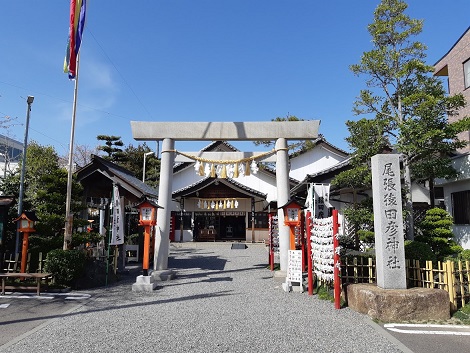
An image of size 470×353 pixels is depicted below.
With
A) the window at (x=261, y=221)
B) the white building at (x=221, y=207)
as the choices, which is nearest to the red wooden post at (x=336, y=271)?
the white building at (x=221, y=207)

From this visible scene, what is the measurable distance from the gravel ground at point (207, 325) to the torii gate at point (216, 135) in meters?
2.85

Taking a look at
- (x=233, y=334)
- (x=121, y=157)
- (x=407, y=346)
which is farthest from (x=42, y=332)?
(x=121, y=157)

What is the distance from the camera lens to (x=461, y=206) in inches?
581

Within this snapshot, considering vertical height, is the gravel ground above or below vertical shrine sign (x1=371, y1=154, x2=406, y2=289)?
below

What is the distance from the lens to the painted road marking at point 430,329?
5.81 m

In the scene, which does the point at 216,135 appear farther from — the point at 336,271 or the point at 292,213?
the point at 336,271

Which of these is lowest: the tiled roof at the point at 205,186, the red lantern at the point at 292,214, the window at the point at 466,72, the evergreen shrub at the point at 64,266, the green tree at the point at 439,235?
the evergreen shrub at the point at 64,266

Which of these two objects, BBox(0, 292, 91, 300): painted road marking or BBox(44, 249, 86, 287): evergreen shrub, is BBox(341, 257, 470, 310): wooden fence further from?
BBox(44, 249, 86, 287): evergreen shrub

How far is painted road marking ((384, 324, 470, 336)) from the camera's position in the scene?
581cm

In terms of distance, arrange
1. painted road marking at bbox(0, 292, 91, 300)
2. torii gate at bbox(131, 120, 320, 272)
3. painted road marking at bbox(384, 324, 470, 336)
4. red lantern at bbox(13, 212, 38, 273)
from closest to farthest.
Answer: painted road marking at bbox(384, 324, 470, 336) < painted road marking at bbox(0, 292, 91, 300) < red lantern at bbox(13, 212, 38, 273) < torii gate at bbox(131, 120, 320, 272)

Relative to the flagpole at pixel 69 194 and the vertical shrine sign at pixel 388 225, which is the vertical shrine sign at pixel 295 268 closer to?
the vertical shrine sign at pixel 388 225

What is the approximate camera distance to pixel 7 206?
35.9ft

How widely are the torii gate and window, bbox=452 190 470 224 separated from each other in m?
8.64

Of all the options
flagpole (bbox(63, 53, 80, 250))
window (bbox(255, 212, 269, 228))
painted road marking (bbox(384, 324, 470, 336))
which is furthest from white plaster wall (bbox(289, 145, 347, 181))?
painted road marking (bbox(384, 324, 470, 336))
